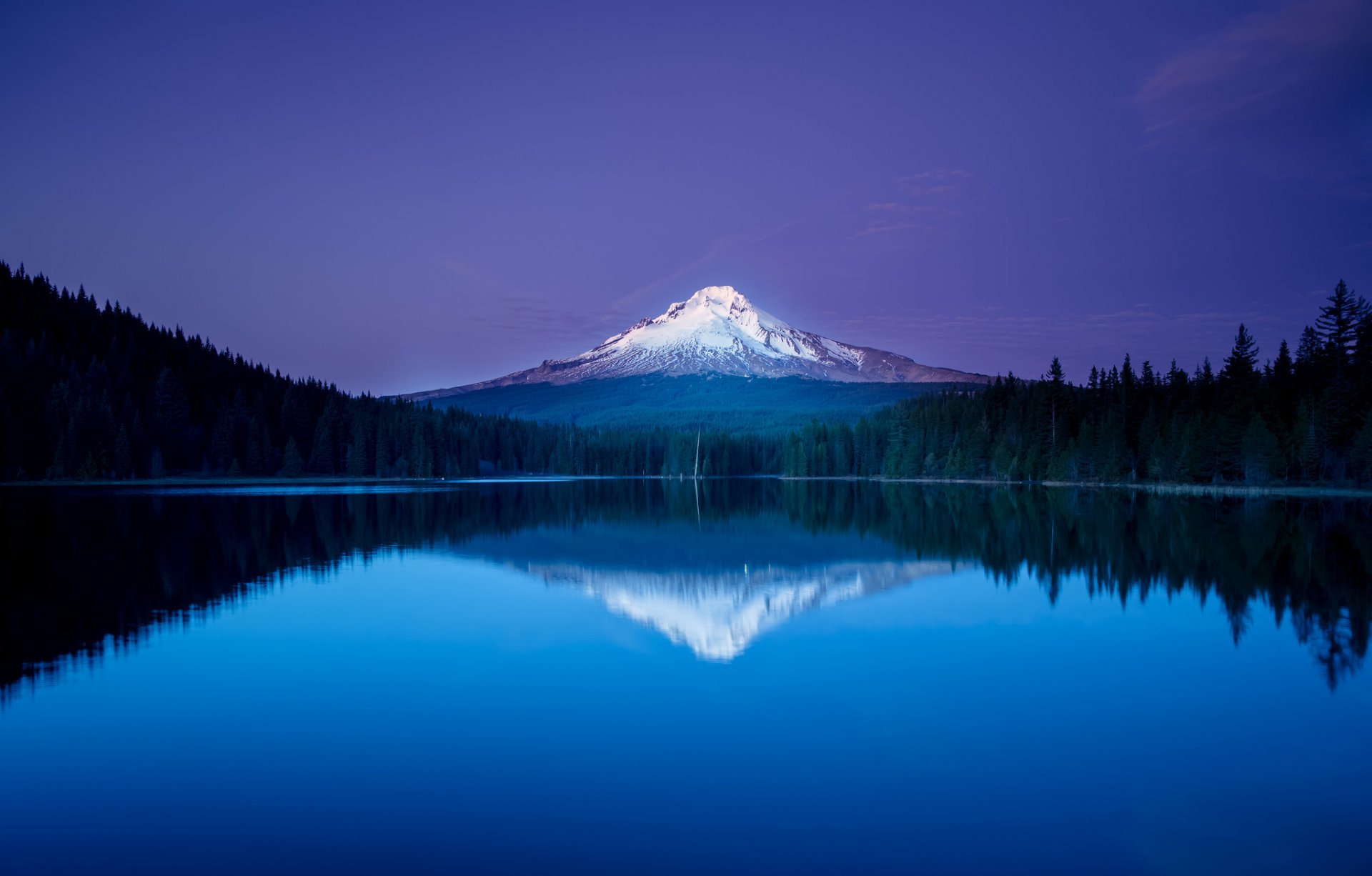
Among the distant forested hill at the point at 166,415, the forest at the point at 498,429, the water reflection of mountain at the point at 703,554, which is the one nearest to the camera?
the water reflection of mountain at the point at 703,554

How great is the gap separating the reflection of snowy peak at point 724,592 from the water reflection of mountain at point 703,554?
9cm

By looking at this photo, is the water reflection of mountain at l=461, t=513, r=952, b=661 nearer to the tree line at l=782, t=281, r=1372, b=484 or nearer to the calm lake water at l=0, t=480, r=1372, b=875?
the calm lake water at l=0, t=480, r=1372, b=875

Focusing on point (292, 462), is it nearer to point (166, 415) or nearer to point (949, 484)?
point (166, 415)

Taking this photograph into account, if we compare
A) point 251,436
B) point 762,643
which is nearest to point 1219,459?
point 762,643

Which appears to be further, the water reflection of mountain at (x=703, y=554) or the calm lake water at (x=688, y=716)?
the water reflection of mountain at (x=703, y=554)

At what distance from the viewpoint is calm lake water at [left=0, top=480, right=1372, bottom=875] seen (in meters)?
7.65

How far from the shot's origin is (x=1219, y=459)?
7306 cm

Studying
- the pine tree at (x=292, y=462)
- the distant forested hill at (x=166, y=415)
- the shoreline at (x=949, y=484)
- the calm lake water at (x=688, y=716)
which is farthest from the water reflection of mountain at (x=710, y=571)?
the pine tree at (x=292, y=462)

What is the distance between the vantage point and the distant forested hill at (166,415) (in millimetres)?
94125


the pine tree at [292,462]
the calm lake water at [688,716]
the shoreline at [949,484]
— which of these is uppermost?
the pine tree at [292,462]

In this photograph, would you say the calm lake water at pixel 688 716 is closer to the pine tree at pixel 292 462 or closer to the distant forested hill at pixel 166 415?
the distant forested hill at pixel 166 415

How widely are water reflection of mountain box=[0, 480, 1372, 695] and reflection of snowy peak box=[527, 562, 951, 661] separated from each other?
0.31 ft

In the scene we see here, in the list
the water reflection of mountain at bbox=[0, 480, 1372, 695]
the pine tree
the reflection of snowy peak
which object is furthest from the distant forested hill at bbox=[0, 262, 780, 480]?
the reflection of snowy peak

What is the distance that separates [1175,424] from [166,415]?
11477 centimetres
